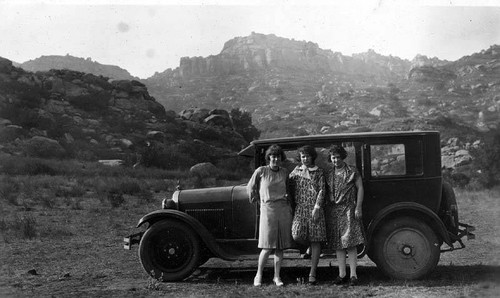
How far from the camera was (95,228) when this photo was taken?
463 inches

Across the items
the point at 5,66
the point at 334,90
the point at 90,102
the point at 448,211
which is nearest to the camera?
the point at 448,211

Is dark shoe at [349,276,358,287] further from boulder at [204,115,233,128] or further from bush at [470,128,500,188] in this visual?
boulder at [204,115,233,128]

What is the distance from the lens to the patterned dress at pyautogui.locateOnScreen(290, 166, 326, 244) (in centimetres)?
585

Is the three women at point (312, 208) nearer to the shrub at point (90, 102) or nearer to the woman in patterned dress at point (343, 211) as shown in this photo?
the woman in patterned dress at point (343, 211)

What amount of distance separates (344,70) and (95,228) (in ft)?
365

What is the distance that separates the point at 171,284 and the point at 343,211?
93.0 inches

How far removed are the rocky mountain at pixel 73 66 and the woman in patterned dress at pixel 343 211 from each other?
3607 inches

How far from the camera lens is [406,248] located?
19.9ft

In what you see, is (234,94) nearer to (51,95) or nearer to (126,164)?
(51,95)

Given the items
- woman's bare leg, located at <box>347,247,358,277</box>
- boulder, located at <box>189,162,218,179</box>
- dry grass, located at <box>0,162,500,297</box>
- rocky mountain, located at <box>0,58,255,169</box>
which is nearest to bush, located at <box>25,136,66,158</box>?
rocky mountain, located at <box>0,58,255,169</box>

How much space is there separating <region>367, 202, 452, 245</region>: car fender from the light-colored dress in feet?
3.47

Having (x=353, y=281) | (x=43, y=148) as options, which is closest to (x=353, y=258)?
(x=353, y=281)

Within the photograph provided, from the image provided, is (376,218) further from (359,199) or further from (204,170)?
(204,170)

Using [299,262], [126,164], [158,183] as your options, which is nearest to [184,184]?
[158,183]
